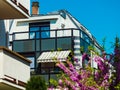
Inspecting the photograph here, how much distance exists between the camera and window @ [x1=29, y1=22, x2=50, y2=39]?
161 ft

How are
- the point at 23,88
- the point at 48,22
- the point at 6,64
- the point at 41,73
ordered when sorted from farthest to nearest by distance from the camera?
the point at 48,22
the point at 41,73
the point at 23,88
the point at 6,64

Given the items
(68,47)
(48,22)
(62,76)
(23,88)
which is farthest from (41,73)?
(62,76)

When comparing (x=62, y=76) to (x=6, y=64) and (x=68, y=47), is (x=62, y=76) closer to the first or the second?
(x=6, y=64)

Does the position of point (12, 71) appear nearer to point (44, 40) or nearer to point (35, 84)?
point (35, 84)

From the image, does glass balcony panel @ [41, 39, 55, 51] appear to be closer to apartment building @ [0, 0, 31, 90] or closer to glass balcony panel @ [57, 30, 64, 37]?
glass balcony panel @ [57, 30, 64, 37]

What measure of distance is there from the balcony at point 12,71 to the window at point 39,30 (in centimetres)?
2127

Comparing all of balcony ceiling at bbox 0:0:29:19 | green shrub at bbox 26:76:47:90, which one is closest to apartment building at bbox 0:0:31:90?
balcony ceiling at bbox 0:0:29:19

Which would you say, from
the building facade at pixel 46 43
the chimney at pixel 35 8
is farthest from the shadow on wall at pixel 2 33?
the chimney at pixel 35 8

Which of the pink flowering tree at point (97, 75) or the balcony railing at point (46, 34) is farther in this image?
the balcony railing at point (46, 34)

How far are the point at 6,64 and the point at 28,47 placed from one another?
24118mm

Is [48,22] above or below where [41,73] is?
above

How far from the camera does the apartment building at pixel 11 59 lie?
81.3 ft

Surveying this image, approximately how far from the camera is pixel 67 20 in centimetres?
5466

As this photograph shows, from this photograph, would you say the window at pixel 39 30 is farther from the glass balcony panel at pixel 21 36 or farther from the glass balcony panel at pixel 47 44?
the glass balcony panel at pixel 47 44
